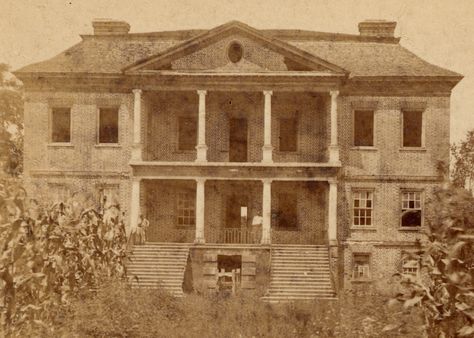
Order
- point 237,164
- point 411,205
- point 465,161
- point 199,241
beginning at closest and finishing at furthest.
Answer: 1. point 199,241
2. point 237,164
3. point 411,205
4. point 465,161

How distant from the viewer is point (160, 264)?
26031 mm

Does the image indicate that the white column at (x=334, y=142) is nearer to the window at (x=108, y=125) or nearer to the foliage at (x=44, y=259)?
the window at (x=108, y=125)

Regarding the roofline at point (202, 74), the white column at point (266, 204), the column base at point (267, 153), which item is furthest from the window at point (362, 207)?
the roofline at point (202, 74)

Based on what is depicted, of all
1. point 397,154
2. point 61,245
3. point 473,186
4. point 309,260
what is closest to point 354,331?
point 61,245

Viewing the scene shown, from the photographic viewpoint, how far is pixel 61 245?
1448 cm

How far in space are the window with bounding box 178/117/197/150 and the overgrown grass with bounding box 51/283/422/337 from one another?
10.7m

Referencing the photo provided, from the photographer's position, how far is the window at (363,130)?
2919cm

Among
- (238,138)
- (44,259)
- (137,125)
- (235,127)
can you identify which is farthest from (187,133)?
(44,259)

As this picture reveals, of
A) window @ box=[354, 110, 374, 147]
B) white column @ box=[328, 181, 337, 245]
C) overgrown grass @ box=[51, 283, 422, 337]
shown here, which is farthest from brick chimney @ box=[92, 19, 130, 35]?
overgrown grass @ box=[51, 283, 422, 337]

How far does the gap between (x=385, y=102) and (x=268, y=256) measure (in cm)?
782

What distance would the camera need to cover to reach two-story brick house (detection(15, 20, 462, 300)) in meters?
27.6

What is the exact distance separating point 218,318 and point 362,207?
12.4 metres

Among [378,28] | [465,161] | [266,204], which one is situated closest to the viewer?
[266,204]

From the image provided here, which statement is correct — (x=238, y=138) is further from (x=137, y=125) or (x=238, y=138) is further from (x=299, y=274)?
(x=299, y=274)
